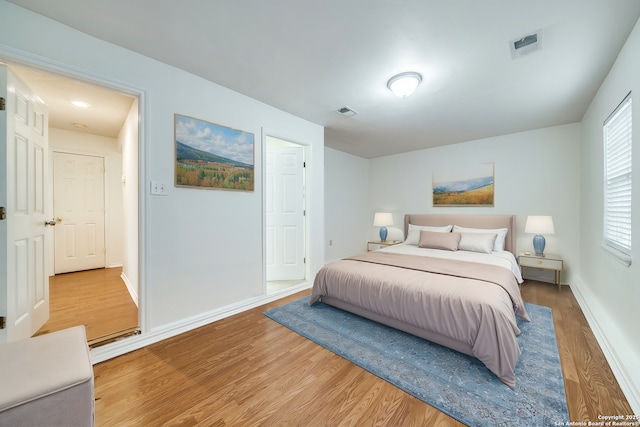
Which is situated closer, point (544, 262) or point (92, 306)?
point (92, 306)

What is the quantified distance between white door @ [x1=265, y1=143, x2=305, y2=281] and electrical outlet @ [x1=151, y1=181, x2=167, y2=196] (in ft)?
5.63

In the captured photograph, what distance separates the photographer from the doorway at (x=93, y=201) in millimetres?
2777

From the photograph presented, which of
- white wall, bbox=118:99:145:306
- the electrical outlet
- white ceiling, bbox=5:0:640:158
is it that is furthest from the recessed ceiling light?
the electrical outlet

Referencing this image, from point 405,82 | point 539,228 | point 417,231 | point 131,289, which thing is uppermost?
point 405,82

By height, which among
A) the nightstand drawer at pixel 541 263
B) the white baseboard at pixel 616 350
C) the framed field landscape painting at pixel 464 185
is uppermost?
the framed field landscape painting at pixel 464 185

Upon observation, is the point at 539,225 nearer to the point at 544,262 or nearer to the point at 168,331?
the point at 544,262

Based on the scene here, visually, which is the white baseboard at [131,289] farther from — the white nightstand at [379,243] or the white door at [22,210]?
the white nightstand at [379,243]

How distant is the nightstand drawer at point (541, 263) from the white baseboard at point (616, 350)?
0.82 metres

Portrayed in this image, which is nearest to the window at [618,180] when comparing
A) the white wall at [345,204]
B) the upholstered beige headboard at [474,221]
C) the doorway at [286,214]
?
the upholstered beige headboard at [474,221]

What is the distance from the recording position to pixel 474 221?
13.6ft

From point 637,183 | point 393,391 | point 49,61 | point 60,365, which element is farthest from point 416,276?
point 49,61

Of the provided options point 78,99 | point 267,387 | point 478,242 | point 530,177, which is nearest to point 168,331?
point 267,387

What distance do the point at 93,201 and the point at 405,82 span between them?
543cm

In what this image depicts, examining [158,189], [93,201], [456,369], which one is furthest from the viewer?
[93,201]
